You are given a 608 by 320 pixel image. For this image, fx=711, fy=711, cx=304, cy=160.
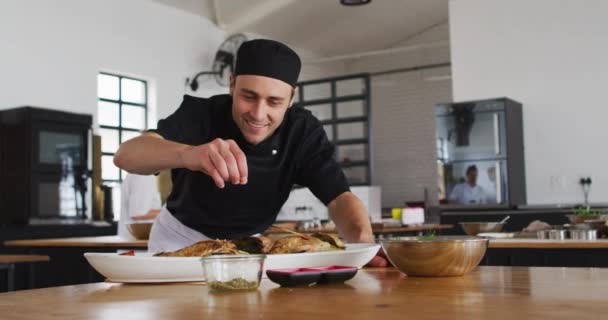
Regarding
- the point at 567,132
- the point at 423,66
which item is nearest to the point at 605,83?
the point at 567,132

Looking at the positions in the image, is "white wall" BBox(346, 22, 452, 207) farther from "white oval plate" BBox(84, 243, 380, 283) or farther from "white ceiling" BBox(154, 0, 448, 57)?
"white oval plate" BBox(84, 243, 380, 283)

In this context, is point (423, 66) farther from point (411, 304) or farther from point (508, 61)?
point (411, 304)

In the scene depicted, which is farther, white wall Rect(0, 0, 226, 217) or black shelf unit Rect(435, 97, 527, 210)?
white wall Rect(0, 0, 226, 217)

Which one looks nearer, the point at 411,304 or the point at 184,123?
the point at 411,304

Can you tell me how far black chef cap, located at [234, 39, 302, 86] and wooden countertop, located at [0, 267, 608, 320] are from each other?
0.68m

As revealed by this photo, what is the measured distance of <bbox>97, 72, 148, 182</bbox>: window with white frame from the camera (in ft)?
29.2

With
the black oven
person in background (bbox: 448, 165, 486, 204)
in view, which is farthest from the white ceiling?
person in background (bbox: 448, 165, 486, 204)

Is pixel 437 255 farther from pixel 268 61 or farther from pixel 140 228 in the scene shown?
pixel 140 228

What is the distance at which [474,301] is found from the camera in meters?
0.99

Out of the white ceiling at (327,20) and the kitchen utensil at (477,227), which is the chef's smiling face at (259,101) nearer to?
the kitchen utensil at (477,227)

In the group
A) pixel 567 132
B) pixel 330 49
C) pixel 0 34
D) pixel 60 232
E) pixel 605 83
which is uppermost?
pixel 330 49

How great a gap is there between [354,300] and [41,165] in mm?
6841

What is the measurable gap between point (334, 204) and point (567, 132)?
5.78 meters

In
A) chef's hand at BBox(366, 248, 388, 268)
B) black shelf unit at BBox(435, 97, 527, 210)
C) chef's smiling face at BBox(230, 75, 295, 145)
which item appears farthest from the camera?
black shelf unit at BBox(435, 97, 527, 210)
